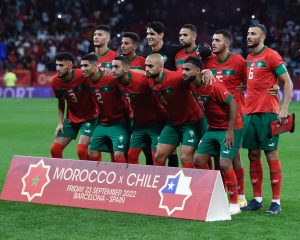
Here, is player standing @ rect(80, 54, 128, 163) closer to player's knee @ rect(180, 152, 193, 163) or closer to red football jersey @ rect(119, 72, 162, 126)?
red football jersey @ rect(119, 72, 162, 126)

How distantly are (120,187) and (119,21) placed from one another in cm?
3194

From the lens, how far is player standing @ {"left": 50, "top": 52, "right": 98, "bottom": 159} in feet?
35.0

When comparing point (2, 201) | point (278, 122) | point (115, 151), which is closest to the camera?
point (278, 122)

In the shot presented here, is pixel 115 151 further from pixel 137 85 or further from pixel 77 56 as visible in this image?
pixel 77 56

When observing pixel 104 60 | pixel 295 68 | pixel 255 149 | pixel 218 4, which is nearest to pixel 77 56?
pixel 218 4

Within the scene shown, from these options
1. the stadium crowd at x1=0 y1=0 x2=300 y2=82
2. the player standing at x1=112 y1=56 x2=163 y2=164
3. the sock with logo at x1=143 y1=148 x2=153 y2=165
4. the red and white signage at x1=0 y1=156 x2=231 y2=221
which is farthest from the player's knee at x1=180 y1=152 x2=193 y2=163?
the stadium crowd at x1=0 y1=0 x2=300 y2=82

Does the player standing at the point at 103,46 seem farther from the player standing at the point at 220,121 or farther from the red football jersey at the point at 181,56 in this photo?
the player standing at the point at 220,121

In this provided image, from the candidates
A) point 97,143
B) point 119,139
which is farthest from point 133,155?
point 97,143

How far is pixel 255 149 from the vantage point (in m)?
9.29

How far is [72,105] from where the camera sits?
1095 centimetres

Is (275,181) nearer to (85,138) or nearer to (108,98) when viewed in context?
(108,98)

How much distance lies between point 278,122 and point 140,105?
1.89 metres

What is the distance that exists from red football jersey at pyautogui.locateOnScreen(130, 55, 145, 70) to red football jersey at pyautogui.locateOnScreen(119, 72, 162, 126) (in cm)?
72

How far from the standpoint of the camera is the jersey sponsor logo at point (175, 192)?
8.40m
